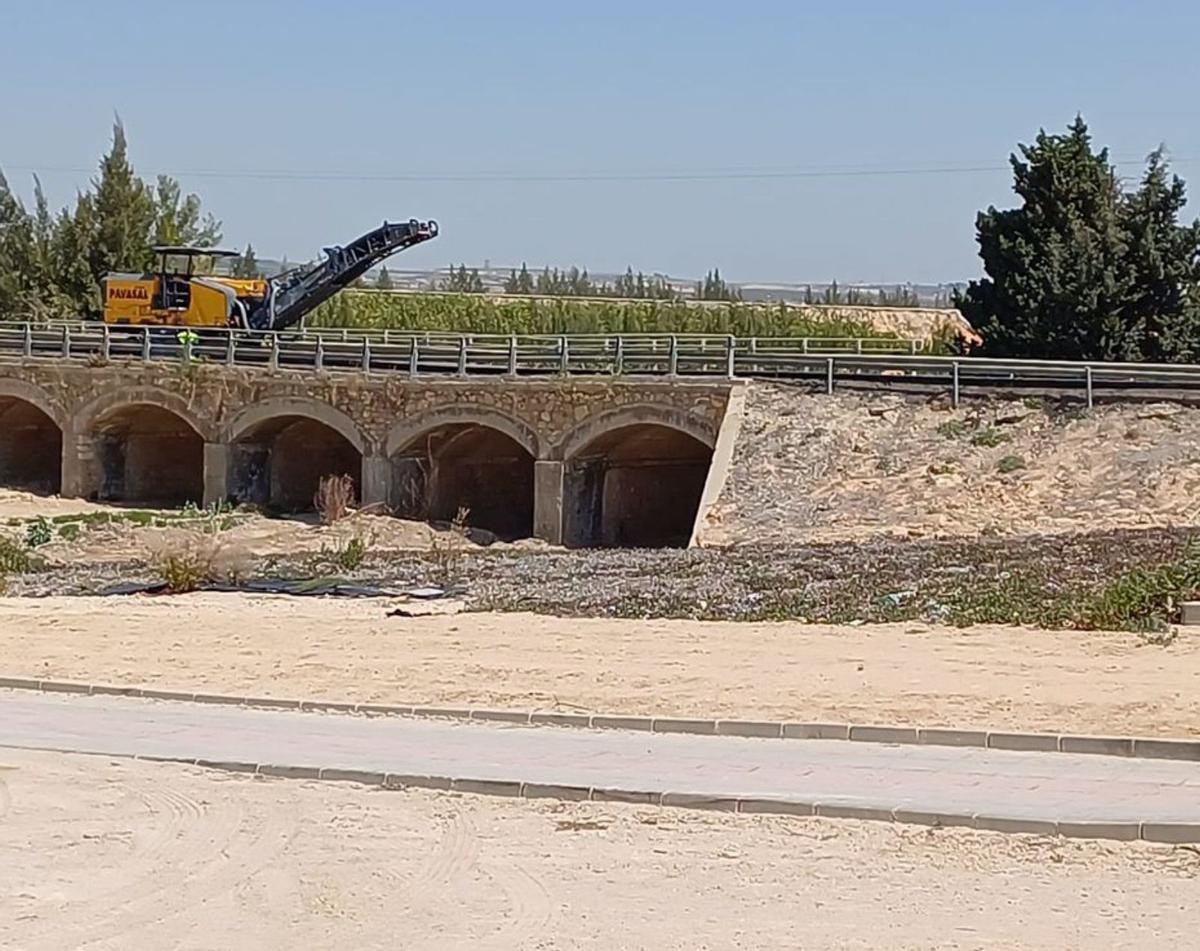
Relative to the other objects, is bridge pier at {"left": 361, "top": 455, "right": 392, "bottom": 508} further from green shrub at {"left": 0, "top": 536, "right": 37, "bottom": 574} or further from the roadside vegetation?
green shrub at {"left": 0, "top": 536, "right": 37, "bottom": 574}

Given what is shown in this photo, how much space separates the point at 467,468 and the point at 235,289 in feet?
33.7

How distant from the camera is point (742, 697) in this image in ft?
50.9

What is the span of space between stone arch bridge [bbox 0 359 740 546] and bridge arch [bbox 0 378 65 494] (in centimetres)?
4

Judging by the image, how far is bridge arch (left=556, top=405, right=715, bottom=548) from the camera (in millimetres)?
36344

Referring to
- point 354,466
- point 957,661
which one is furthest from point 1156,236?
point 957,661

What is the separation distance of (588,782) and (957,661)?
5.70 metres

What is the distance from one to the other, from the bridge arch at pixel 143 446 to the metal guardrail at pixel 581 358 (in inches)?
41.7

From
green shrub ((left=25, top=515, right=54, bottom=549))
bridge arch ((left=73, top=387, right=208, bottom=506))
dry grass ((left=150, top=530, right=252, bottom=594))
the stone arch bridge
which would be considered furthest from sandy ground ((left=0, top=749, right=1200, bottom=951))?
bridge arch ((left=73, top=387, right=208, bottom=506))

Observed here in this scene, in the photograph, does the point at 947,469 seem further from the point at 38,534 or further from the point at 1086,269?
the point at 38,534

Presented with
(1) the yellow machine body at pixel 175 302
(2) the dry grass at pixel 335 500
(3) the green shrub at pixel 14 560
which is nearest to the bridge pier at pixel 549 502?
(2) the dry grass at pixel 335 500

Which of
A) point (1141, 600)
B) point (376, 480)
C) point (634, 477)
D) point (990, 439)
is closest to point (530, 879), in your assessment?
point (1141, 600)

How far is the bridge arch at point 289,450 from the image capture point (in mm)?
40125

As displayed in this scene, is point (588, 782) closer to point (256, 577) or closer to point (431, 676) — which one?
point (431, 676)

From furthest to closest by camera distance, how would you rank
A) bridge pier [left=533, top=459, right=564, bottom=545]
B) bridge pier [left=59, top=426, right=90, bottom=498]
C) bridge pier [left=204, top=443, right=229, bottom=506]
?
bridge pier [left=59, top=426, right=90, bottom=498] → bridge pier [left=204, top=443, right=229, bottom=506] → bridge pier [left=533, top=459, right=564, bottom=545]
